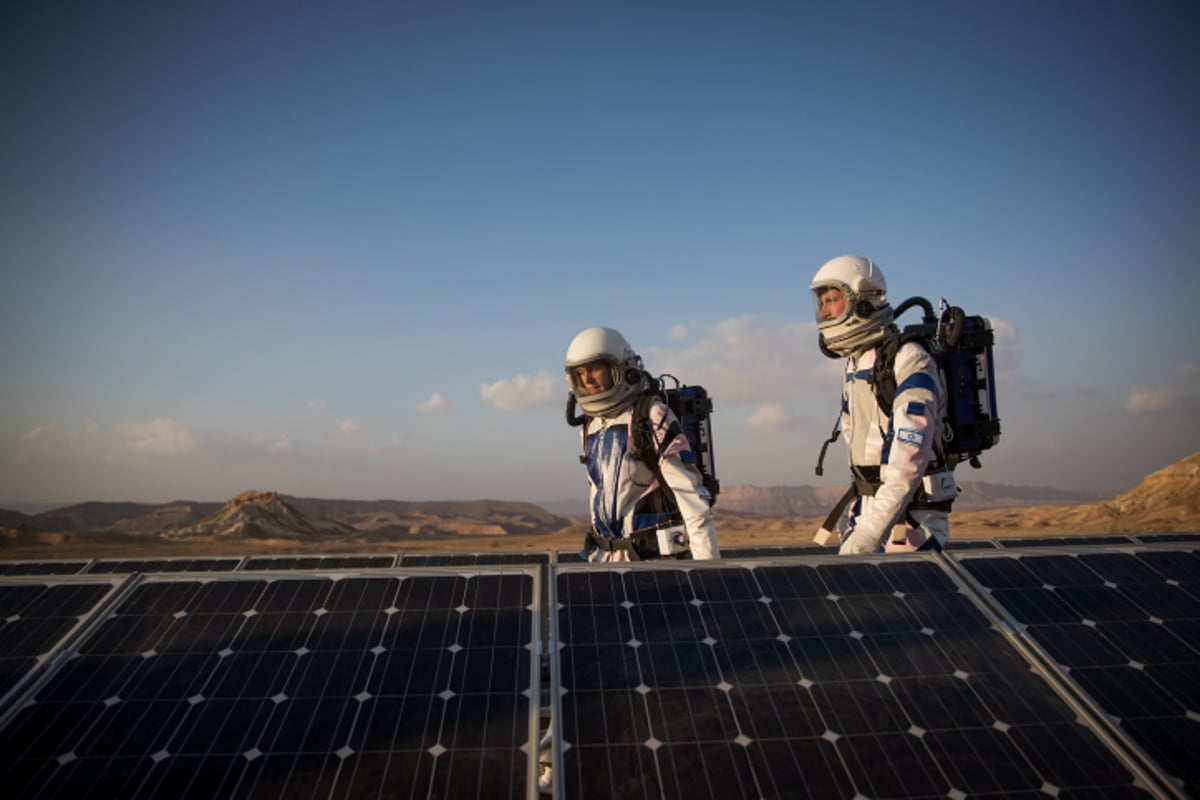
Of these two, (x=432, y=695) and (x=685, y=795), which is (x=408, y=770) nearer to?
(x=432, y=695)

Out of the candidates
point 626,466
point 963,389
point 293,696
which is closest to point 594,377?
point 626,466

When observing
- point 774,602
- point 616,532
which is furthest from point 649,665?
point 616,532

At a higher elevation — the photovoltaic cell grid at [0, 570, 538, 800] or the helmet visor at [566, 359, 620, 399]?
the helmet visor at [566, 359, 620, 399]

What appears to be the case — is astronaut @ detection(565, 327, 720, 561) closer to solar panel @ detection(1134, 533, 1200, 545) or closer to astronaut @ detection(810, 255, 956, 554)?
astronaut @ detection(810, 255, 956, 554)

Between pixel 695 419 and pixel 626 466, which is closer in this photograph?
pixel 626 466

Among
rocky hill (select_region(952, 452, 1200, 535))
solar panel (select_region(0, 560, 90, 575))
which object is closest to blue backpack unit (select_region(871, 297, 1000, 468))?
solar panel (select_region(0, 560, 90, 575))

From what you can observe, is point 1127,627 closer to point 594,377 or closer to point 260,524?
point 594,377

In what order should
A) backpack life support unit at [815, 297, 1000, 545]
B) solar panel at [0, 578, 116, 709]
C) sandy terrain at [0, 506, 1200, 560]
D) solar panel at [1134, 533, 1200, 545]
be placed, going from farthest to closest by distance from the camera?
sandy terrain at [0, 506, 1200, 560]
backpack life support unit at [815, 297, 1000, 545]
solar panel at [1134, 533, 1200, 545]
solar panel at [0, 578, 116, 709]
